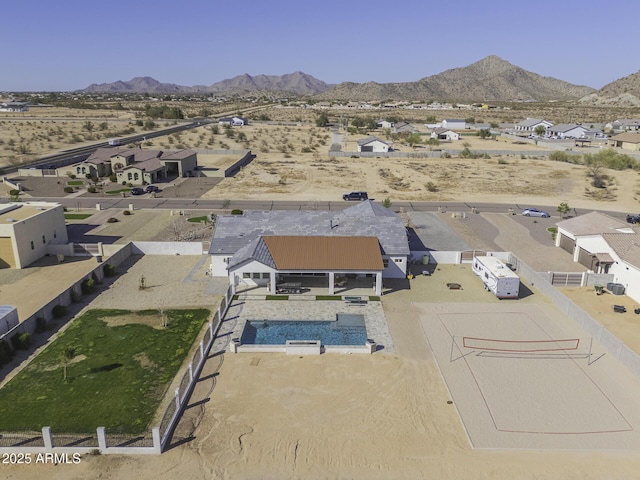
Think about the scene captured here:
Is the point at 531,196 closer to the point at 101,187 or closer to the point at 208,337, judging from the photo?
the point at 208,337

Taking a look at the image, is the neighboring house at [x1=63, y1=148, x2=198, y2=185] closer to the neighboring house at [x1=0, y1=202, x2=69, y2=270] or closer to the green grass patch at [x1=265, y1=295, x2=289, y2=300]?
the neighboring house at [x1=0, y1=202, x2=69, y2=270]

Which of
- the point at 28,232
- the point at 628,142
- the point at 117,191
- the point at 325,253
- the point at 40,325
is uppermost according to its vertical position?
the point at 628,142

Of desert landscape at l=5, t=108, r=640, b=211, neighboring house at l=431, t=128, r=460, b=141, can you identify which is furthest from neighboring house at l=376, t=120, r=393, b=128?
neighboring house at l=431, t=128, r=460, b=141

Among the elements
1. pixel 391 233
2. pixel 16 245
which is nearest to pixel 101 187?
pixel 16 245

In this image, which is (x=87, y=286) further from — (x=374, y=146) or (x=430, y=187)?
(x=374, y=146)

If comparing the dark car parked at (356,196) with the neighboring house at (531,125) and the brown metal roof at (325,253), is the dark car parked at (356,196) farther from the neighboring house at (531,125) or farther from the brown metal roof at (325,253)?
the neighboring house at (531,125)

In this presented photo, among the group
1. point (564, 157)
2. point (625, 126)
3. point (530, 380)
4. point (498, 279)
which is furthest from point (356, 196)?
point (625, 126)

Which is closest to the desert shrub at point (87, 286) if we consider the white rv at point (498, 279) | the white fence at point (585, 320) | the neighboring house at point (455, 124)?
the white rv at point (498, 279)
